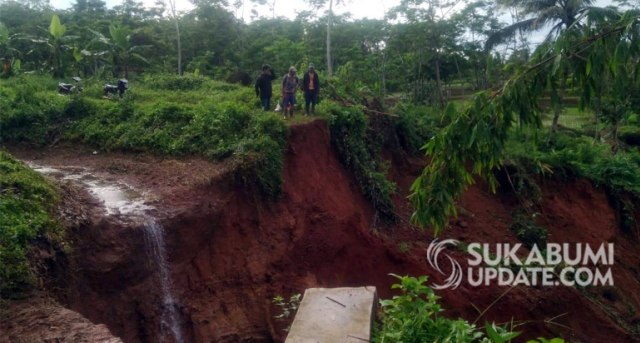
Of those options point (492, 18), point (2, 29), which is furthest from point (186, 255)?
point (492, 18)

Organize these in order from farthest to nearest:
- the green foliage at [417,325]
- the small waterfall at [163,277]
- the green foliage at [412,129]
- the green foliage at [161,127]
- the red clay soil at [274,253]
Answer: the green foliage at [412,129] → the green foliage at [161,127] → the small waterfall at [163,277] → the red clay soil at [274,253] → the green foliage at [417,325]

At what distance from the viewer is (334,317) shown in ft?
13.8

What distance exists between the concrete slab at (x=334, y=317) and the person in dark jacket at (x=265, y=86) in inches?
382

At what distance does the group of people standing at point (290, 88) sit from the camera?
1363cm

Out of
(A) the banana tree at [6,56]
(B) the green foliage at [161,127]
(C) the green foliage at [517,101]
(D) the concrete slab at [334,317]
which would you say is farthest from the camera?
(A) the banana tree at [6,56]

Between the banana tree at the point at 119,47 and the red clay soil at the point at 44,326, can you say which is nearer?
the red clay soil at the point at 44,326

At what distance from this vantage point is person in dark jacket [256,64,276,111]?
13898mm

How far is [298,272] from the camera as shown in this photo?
1216 centimetres

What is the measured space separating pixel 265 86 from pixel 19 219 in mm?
7273

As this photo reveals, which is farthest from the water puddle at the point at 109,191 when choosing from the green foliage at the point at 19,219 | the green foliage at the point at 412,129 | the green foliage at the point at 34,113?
the green foliage at the point at 412,129

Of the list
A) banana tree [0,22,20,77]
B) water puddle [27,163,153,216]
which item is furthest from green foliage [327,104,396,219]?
banana tree [0,22,20,77]

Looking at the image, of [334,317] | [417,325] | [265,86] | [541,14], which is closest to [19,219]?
[334,317]

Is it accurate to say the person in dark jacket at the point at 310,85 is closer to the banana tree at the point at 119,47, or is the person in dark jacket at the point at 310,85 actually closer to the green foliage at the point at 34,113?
the green foliage at the point at 34,113

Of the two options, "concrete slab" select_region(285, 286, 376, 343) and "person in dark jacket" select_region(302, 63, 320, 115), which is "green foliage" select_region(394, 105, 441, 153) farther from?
"concrete slab" select_region(285, 286, 376, 343)
